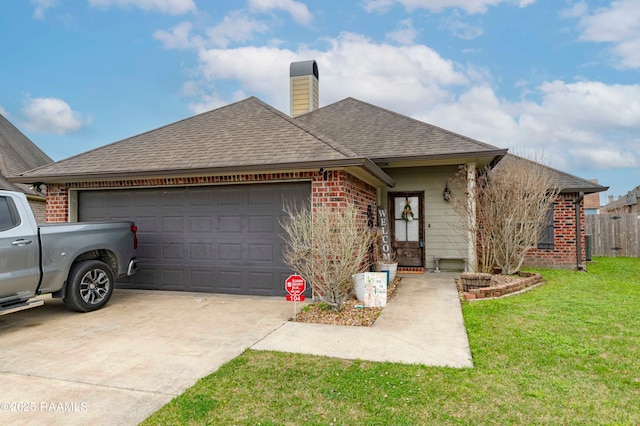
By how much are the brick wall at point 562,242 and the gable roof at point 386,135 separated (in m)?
4.55

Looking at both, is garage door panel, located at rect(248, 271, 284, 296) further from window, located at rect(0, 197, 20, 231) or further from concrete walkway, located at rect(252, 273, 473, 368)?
window, located at rect(0, 197, 20, 231)

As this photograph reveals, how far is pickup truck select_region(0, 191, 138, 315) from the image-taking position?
4879mm

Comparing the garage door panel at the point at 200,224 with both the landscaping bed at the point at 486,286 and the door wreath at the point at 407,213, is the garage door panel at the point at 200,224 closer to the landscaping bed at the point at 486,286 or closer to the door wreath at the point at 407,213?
the landscaping bed at the point at 486,286

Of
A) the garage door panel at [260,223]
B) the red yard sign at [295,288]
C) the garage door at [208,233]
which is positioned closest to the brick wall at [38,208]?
the garage door at [208,233]

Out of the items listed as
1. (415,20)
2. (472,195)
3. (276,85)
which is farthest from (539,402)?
(276,85)

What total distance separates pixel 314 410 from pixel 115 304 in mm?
5056

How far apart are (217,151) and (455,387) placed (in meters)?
5.88

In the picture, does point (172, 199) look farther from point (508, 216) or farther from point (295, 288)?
point (508, 216)

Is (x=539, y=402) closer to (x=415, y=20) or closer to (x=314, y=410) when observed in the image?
(x=314, y=410)

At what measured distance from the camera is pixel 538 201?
834 cm

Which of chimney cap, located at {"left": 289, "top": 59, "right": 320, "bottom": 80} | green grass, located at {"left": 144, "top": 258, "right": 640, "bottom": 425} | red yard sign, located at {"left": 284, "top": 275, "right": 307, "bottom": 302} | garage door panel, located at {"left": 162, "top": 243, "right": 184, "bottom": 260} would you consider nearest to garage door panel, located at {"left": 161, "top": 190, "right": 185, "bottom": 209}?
garage door panel, located at {"left": 162, "top": 243, "right": 184, "bottom": 260}

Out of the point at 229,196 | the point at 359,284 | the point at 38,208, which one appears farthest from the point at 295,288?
the point at 38,208

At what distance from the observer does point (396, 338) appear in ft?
14.5

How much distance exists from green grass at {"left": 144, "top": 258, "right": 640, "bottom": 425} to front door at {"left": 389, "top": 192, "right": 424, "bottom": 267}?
5152mm
